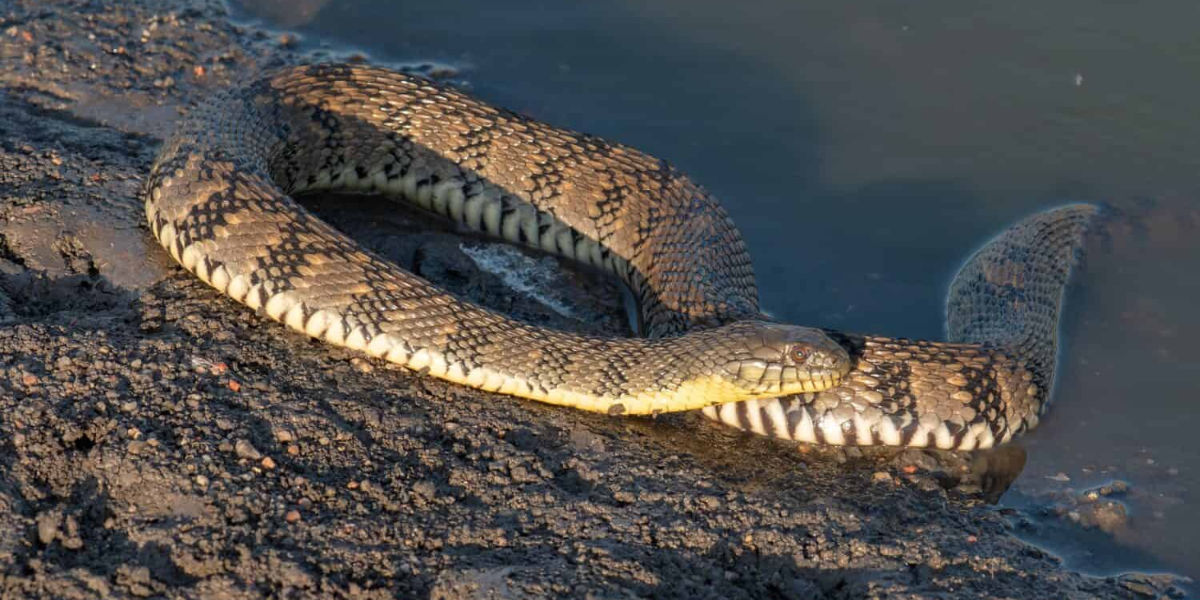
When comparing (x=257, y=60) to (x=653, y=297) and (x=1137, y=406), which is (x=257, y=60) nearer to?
(x=653, y=297)

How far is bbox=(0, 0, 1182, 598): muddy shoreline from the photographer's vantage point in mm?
6162

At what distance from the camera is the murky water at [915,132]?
31.3ft

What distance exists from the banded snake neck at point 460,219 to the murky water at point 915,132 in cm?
132

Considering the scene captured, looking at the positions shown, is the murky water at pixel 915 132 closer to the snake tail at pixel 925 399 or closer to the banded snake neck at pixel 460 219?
the snake tail at pixel 925 399

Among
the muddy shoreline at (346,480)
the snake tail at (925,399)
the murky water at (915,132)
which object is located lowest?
the muddy shoreline at (346,480)

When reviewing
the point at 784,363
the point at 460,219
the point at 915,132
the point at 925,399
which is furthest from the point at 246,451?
the point at 915,132

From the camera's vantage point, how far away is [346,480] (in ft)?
22.4

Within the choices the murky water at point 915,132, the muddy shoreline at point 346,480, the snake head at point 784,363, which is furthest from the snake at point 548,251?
the murky water at point 915,132

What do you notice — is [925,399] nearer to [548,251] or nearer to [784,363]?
[784,363]

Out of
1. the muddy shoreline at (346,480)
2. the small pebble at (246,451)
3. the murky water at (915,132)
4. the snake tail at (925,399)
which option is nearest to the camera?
the muddy shoreline at (346,480)

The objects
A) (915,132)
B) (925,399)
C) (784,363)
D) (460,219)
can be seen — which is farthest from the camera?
(915,132)

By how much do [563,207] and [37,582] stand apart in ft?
16.9

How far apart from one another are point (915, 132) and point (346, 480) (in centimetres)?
715

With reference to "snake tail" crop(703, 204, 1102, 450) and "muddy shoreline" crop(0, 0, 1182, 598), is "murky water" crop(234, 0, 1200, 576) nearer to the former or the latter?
"snake tail" crop(703, 204, 1102, 450)
